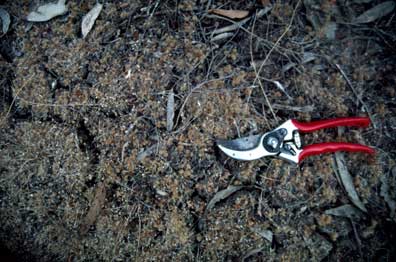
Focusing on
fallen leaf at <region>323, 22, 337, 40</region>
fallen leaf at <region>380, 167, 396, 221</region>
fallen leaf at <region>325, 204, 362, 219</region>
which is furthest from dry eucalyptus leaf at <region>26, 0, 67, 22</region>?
fallen leaf at <region>380, 167, 396, 221</region>

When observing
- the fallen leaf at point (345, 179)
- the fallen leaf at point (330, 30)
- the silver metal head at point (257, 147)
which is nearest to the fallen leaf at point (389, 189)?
the fallen leaf at point (345, 179)

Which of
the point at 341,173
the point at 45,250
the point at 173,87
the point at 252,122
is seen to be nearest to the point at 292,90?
the point at 252,122

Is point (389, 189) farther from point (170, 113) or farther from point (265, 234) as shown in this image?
point (170, 113)

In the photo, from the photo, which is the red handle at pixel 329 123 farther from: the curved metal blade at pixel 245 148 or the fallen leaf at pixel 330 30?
the fallen leaf at pixel 330 30

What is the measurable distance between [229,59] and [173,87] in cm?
30

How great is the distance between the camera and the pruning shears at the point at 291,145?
5.65 feet

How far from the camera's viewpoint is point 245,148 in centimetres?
175

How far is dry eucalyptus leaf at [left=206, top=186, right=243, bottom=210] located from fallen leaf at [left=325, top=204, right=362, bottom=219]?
0.45 metres

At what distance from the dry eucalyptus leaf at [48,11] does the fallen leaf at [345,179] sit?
5.02 feet

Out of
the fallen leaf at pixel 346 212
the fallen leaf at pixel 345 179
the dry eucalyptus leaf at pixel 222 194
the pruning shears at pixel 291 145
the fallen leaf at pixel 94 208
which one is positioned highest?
the pruning shears at pixel 291 145

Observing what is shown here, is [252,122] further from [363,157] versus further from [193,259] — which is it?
[193,259]

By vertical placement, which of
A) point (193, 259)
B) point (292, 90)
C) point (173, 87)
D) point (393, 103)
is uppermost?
point (173, 87)

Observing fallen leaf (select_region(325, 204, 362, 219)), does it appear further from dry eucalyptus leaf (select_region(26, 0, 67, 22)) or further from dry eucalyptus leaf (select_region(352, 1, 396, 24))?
dry eucalyptus leaf (select_region(26, 0, 67, 22))

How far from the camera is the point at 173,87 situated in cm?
188
